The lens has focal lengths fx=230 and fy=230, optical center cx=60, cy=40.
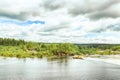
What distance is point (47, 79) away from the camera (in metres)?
67.7

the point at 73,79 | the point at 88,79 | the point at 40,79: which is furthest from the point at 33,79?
the point at 88,79

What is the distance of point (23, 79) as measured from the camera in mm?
66625

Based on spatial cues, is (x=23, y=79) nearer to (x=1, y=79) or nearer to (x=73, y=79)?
(x=1, y=79)

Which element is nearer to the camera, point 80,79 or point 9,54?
point 80,79

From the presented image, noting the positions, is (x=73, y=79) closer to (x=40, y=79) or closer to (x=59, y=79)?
(x=59, y=79)

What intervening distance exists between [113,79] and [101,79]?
361 cm

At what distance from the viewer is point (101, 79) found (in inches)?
2672

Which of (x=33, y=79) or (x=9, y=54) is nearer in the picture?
(x=33, y=79)

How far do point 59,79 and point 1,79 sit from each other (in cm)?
1676

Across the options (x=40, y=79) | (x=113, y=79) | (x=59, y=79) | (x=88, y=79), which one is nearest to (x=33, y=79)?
(x=40, y=79)

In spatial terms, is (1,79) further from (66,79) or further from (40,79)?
(66,79)

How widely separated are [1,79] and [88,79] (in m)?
25.2

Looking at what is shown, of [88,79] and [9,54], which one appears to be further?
[9,54]

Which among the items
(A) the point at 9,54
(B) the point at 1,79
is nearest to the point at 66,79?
(B) the point at 1,79
